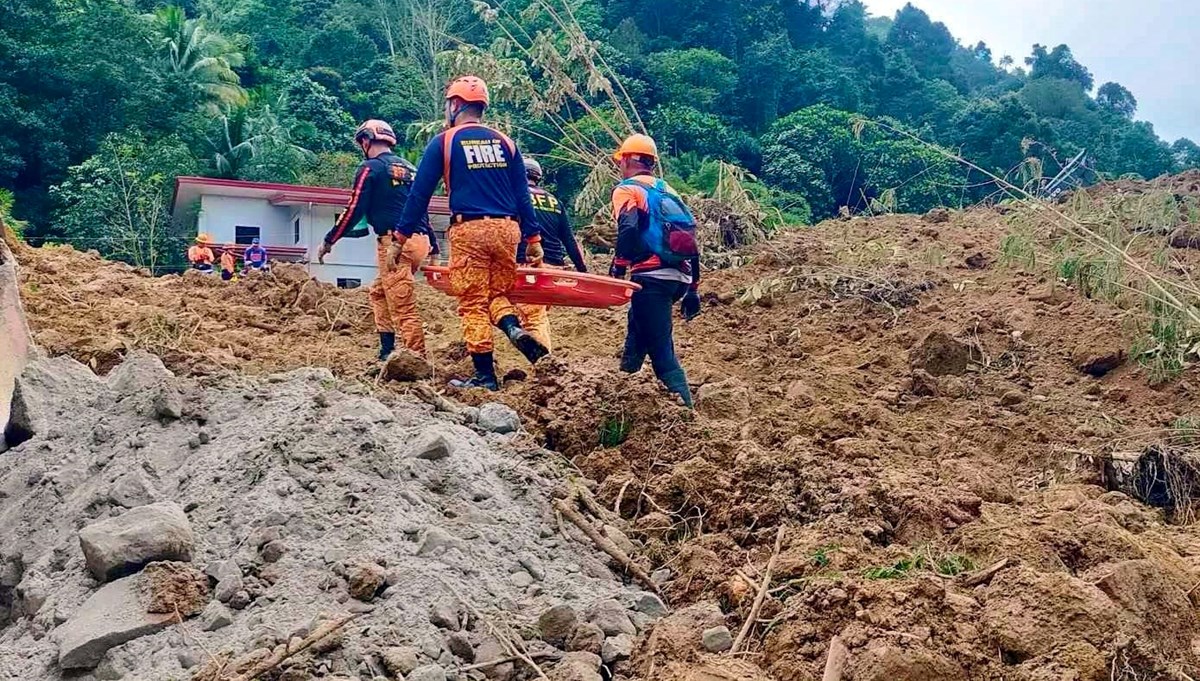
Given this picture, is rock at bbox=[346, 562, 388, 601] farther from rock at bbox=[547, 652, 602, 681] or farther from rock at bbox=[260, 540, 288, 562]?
rock at bbox=[547, 652, 602, 681]

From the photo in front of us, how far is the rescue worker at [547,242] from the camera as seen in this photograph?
7.36 metres

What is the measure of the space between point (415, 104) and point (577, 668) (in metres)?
32.9

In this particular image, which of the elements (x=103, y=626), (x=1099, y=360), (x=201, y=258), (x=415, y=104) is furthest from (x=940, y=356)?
(x=415, y=104)

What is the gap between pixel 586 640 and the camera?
3.35m

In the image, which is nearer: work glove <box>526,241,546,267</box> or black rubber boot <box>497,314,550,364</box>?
black rubber boot <box>497,314,550,364</box>

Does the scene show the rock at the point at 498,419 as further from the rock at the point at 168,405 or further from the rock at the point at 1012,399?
the rock at the point at 1012,399

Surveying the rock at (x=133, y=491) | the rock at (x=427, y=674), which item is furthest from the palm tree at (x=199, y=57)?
the rock at (x=427, y=674)

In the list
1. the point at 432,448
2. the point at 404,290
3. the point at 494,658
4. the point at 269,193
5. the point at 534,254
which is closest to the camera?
the point at 494,658

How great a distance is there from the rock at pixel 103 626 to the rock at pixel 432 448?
1162 mm

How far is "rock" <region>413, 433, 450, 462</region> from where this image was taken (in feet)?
14.3

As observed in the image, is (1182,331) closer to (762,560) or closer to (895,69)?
(762,560)

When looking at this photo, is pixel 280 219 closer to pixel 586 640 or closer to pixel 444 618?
pixel 444 618

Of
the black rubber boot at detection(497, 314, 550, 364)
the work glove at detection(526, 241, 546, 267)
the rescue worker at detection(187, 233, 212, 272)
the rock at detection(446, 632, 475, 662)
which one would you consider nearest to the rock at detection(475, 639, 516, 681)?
the rock at detection(446, 632, 475, 662)

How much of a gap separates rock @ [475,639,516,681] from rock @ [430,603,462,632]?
12 cm
